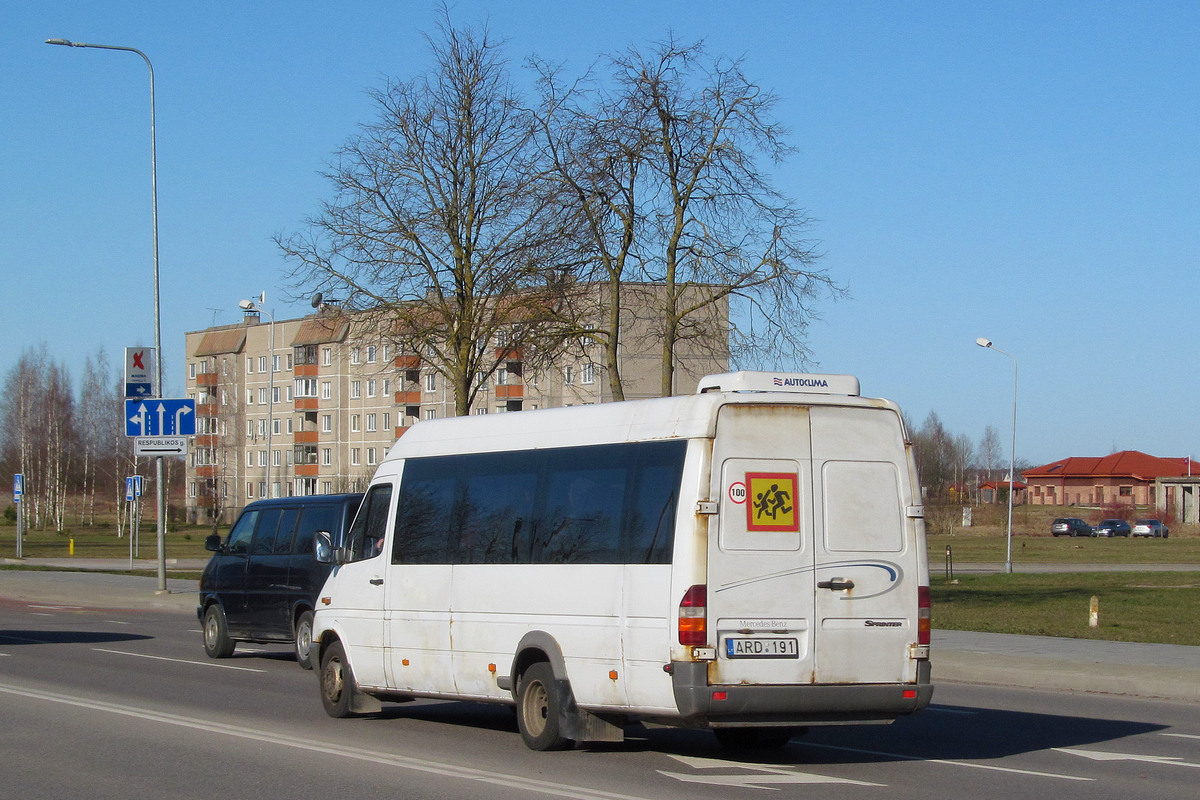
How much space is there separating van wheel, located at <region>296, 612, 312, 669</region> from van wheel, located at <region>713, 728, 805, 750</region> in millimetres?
7881

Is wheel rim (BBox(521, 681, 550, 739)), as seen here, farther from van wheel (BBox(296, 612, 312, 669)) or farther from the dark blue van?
van wheel (BBox(296, 612, 312, 669))

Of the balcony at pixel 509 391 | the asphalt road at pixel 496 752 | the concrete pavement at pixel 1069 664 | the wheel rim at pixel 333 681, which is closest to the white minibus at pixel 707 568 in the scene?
the asphalt road at pixel 496 752

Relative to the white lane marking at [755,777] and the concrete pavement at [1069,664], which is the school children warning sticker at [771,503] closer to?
the white lane marking at [755,777]

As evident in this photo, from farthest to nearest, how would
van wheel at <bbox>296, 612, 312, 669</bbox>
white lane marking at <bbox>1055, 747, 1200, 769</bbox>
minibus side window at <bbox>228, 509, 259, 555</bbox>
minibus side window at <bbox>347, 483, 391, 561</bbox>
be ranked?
minibus side window at <bbox>228, 509, 259, 555</bbox>
van wheel at <bbox>296, 612, 312, 669</bbox>
minibus side window at <bbox>347, 483, 391, 561</bbox>
white lane marking at <bbox>1055, 747, 1200, 769</bbox>

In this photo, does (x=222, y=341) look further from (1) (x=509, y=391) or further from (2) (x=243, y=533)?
(2) (x=243, y=533)

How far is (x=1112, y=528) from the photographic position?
98938 mm

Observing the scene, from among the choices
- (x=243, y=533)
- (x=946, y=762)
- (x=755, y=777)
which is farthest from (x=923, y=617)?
(x=243, y=533)

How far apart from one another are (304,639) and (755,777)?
9.40 meters

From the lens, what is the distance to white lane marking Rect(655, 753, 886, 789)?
909 cm

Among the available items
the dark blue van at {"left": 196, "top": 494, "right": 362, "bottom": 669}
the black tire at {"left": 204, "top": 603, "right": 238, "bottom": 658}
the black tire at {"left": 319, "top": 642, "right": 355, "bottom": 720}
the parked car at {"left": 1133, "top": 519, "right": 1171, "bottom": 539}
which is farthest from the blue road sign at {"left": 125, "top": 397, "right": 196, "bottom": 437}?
the parked car at {"left": 1133, "top": 519, "right": 1171, "bottom": 539}

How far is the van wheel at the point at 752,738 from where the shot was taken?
10.9 meters

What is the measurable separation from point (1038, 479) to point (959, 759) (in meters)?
172

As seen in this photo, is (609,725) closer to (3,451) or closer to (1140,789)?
(1140,789)

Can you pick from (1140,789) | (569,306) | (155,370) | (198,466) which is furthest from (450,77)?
(198,466)
